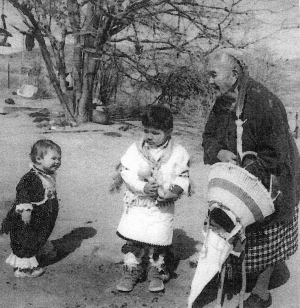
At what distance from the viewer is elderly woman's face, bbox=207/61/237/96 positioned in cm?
273

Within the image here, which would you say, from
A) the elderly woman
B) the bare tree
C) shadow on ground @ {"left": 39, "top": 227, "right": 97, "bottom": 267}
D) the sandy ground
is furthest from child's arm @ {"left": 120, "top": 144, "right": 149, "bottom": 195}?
the bare tree

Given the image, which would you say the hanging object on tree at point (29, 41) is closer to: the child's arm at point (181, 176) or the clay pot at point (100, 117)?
the clay pot at point (100, 117)

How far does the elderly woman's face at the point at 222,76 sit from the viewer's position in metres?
2.73

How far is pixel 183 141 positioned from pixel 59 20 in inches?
143

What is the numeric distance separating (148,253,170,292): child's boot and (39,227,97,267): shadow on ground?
0.81 metres

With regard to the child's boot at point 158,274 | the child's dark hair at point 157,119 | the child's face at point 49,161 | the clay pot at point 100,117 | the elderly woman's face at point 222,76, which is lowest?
the clay pot at point 100,117

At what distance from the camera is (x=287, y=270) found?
12.6 feet

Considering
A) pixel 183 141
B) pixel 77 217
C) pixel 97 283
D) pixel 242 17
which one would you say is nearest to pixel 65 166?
pixel 77 217

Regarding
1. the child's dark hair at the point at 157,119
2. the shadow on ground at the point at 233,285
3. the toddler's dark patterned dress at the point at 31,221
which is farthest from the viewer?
the toddler's dark patterned dress at the point at 31,221

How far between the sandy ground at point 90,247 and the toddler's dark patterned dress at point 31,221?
5.5 inches

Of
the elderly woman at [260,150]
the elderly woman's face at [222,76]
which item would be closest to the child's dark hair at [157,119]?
the elderly woman at [260,150]

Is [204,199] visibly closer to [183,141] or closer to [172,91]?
[183,141]

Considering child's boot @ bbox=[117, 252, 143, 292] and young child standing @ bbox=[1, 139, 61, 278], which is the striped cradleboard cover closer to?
child's boot @ bbox=[117, 252, 143, 292]

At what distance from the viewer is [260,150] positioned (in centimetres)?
283
